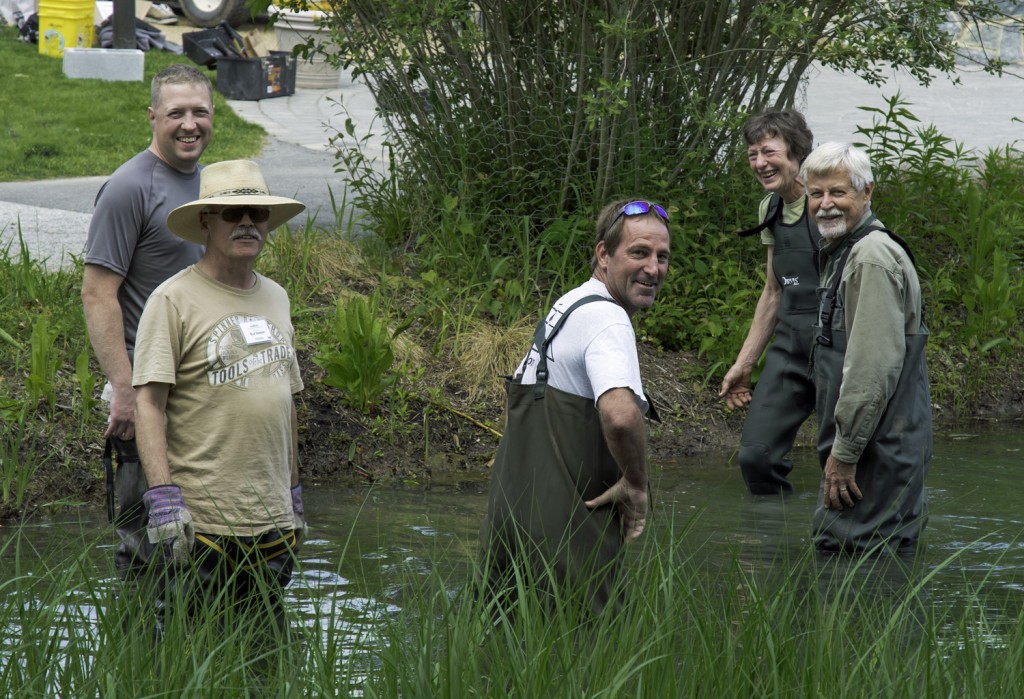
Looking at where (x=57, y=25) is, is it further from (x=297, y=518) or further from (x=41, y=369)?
(x=297, y=518)

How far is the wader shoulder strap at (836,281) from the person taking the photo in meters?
4.56

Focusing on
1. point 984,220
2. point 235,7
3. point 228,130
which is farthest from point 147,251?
point 235,7

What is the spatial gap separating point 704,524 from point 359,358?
211 cm

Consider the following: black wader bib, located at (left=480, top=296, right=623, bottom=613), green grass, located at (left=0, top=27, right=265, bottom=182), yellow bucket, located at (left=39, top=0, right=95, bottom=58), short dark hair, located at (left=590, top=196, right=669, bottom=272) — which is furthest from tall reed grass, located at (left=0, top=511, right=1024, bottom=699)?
yellow bucket, located at (left=39, top=0, right=95, bottom=58)

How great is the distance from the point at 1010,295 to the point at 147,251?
22.4ft

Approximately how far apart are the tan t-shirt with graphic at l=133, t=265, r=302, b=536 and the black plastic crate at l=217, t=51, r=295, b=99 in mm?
15155

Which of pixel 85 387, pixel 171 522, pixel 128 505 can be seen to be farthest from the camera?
pixel 85 387

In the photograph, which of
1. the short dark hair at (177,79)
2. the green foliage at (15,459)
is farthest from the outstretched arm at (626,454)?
the green foliage at (15,459)

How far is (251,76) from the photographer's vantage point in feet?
60.9

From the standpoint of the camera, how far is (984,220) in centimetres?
941

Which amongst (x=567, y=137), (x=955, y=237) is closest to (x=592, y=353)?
(x=567, y=137)

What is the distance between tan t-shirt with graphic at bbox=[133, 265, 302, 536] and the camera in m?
3.79

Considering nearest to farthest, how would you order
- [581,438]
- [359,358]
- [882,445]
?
[581,438] < [882,445] < [359,358]

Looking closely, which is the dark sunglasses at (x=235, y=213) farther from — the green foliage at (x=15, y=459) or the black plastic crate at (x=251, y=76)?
the black plastic crate at (x=251, y=76)
